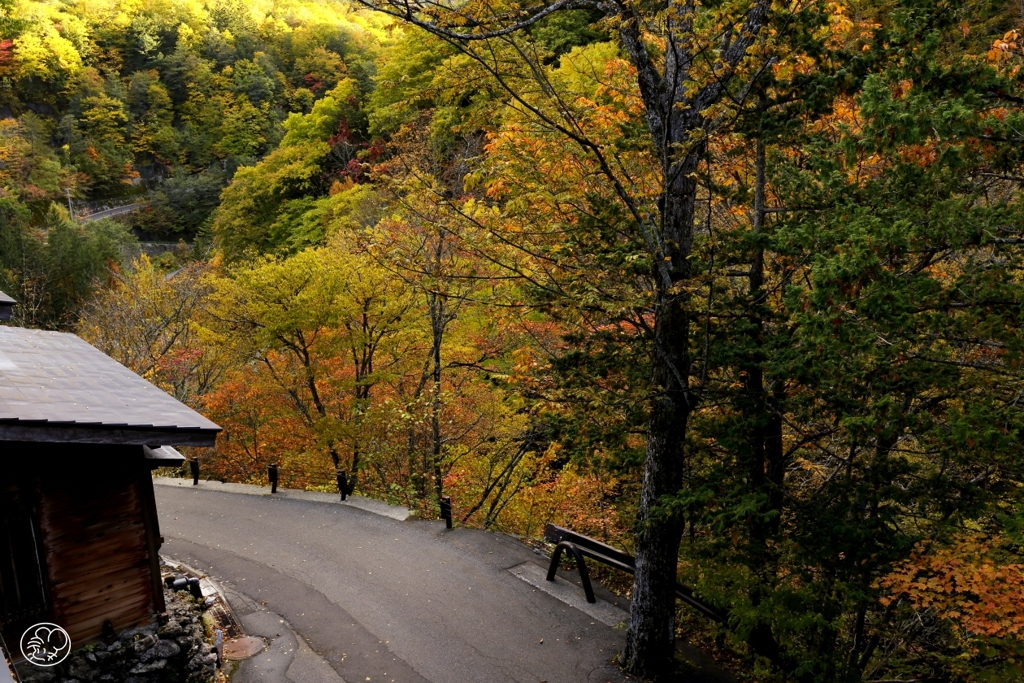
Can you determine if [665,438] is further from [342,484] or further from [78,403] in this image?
[342,484]

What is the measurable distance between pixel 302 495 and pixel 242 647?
7.64 m

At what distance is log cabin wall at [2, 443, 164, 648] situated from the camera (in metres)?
7.87

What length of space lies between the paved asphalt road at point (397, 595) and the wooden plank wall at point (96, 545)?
2.54m

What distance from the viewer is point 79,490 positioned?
8.18 metres

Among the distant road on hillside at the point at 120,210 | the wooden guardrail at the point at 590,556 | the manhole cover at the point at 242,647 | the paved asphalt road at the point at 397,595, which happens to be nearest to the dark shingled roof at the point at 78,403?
the manhole cover at the point at 242,647

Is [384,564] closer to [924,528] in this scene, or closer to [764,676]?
[764,676]

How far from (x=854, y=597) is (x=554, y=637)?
447 cm

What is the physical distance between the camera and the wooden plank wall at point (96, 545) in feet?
26.0

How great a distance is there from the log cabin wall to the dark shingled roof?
2.56 feet

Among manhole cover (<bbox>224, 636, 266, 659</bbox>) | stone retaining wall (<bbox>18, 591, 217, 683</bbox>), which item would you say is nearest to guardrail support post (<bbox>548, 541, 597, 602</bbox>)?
manhole cover (<bbox>224, 636, 266, 659</bbox>)

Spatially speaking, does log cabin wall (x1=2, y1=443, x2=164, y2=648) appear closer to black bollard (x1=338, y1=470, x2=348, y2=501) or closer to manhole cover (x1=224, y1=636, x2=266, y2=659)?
manhole cover (x1=224, y1=636, x2=266, y2=659)

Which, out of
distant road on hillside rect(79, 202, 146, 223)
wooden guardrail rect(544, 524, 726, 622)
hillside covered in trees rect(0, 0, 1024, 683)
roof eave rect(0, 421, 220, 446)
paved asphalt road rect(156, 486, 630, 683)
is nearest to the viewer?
hillside covered in trees rect(0, 0, 1024, 683)

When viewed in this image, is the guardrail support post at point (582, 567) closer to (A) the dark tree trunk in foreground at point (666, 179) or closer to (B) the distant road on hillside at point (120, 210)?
(A) the dark tree trunk in foreground at point (666, 179)

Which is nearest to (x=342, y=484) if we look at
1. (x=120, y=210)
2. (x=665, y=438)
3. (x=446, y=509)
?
(x=446, y=509)
